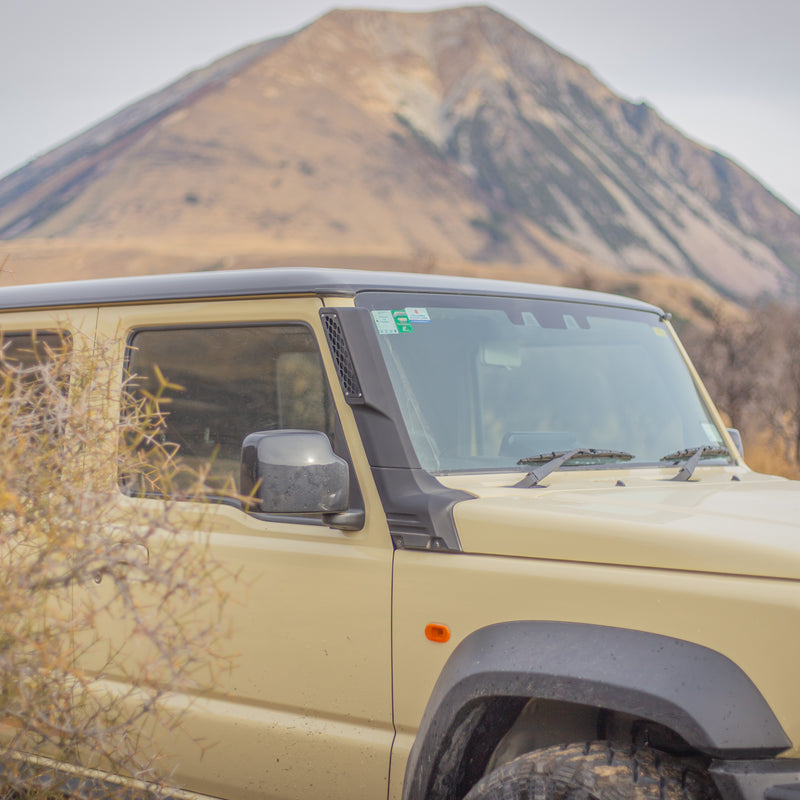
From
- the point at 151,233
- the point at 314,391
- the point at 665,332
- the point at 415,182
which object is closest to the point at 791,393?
the point at 665,332

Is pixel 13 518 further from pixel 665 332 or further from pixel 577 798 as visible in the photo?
pixel 665 332

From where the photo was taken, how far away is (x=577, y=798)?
2.28 metres

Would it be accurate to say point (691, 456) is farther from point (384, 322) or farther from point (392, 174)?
point (392, 174)

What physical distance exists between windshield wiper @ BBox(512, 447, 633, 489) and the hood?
1.6 inches

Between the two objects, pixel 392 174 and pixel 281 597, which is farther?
pixel 392 174

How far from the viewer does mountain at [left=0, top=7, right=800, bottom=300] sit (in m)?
92.7

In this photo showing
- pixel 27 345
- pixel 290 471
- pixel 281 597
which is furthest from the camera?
pixel 27 345

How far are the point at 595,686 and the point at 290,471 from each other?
35.7 inches

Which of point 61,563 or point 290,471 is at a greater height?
point 290,471

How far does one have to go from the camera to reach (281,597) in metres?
2.85

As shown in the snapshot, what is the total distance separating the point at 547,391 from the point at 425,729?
4.48 feet

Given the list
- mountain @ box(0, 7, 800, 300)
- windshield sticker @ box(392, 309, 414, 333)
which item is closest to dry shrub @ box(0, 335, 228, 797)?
windshield sticker @ box(392, 309, 414, 333)

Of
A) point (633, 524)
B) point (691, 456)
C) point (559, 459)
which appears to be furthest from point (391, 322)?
point (691, 456)

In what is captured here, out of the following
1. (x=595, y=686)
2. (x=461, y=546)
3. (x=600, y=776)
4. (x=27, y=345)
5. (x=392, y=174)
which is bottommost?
(x=600, y=776)
